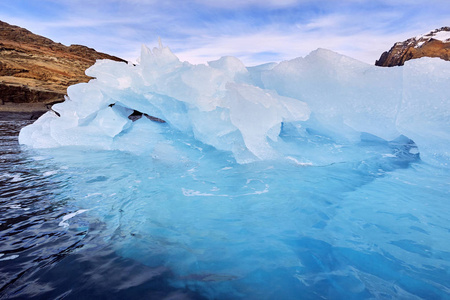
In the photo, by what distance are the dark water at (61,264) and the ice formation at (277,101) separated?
9.07 ft

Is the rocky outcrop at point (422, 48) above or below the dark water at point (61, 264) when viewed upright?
above

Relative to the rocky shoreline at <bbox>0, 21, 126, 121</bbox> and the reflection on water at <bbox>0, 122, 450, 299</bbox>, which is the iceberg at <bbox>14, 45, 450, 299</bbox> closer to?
the reflection on water at <bbox>0, 122, 450, 299</bbox>

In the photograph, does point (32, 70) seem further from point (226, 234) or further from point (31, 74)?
point (226, 234)

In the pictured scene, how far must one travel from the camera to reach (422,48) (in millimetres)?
55375

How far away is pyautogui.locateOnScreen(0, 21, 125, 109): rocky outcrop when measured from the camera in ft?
66.0

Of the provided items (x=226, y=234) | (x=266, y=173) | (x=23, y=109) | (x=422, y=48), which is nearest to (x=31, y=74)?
(x=23, y=109)

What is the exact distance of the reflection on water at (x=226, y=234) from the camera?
1.76m

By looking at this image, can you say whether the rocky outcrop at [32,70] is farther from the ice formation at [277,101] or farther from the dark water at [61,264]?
the dark water at [61,264]

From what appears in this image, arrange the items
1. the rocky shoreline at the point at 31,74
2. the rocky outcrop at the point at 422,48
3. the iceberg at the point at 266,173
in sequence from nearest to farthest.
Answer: the iceberg at the point at 266,173, the rocky shoreline at the point at 31,74, the rocky outcrop at the point at 422,48

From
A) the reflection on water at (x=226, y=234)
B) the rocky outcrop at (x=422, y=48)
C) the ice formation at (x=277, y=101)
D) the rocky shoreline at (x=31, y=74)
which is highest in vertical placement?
the rocky outcrop at (x=422, y=48)

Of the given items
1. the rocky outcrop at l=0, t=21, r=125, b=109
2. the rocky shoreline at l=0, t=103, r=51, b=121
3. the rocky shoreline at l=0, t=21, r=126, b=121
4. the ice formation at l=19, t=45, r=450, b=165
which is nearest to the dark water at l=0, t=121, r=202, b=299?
the ice formation at l=19, t=45, r=450, b=165

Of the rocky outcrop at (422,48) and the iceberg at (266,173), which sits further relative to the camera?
the rocky outcrop at (422,48)

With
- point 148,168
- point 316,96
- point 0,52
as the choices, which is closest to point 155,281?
point 148,168

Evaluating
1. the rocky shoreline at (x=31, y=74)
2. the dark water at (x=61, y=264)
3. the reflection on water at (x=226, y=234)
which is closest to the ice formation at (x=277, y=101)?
the reflection on water at (x=226, y=234)
